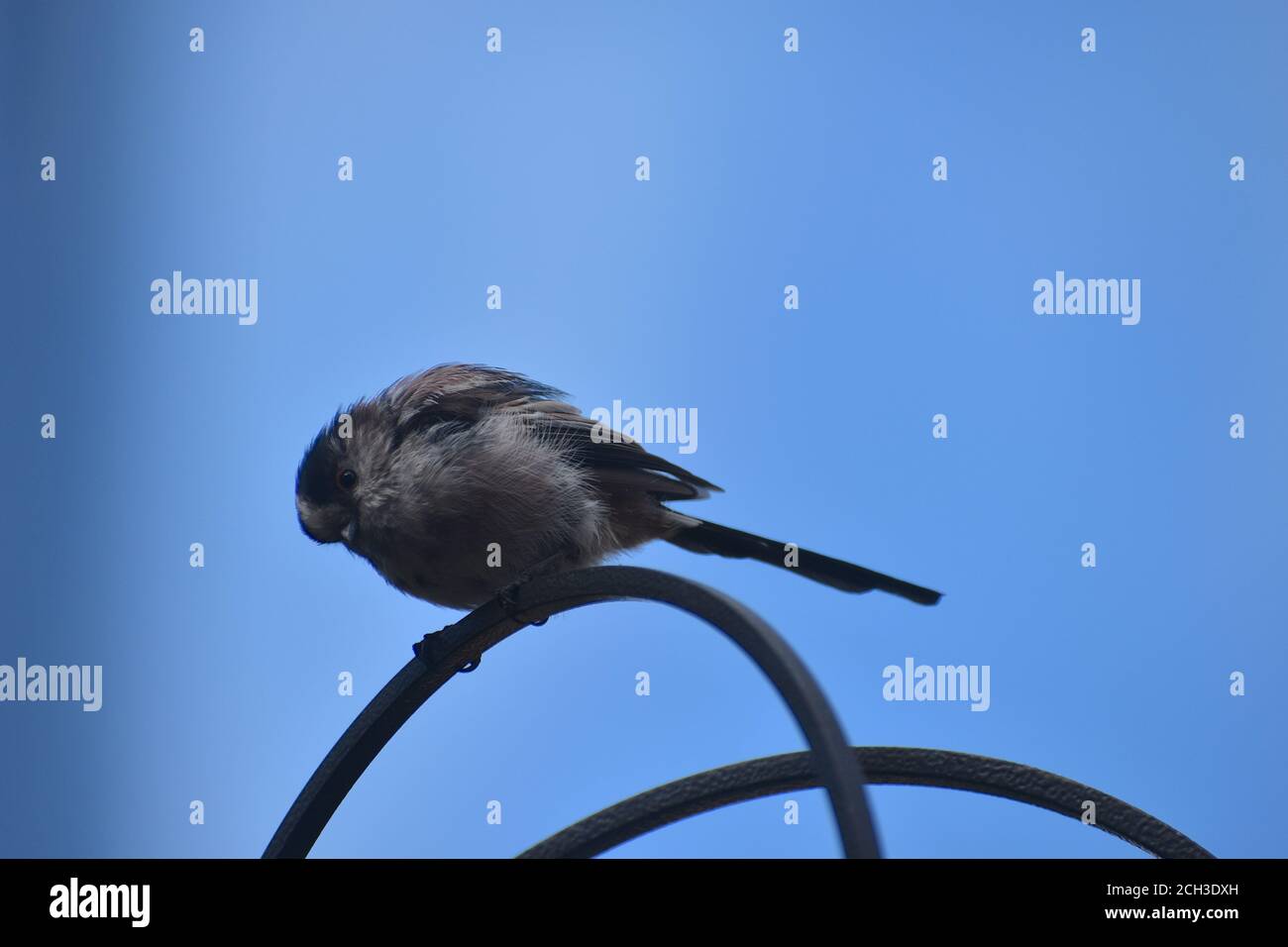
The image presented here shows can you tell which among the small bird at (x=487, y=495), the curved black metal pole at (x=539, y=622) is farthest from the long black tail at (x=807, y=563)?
the curved black metal pole at (x=539, y=622)

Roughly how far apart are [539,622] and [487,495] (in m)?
0.30

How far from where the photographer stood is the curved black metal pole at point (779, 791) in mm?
1036

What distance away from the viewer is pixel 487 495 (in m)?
1.55

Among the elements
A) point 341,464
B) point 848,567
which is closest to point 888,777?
point 848,567

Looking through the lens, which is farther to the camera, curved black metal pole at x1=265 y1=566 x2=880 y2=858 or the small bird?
the small bird

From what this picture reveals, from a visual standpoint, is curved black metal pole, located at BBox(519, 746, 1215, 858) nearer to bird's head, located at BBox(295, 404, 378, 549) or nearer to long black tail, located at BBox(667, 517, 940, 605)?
long black tail, located at BBox(667, 517, 940, 605)

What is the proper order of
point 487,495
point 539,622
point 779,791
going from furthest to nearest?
point 487,495, point 539,622, point 779,791

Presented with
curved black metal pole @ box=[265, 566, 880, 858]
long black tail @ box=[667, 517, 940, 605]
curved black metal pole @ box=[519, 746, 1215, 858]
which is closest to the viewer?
curved black metal pole @ box=[265, 566, 880, 858]

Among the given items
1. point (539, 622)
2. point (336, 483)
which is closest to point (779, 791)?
point (539, 622)

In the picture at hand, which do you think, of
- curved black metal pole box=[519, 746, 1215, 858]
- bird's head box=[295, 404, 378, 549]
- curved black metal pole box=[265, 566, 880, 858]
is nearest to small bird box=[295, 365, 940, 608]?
bird's head box=[295, 404, 378, 549]

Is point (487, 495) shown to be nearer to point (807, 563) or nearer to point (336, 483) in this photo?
point (336, 483)

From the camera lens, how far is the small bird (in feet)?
5.09

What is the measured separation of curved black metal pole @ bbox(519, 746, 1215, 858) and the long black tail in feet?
1.52
